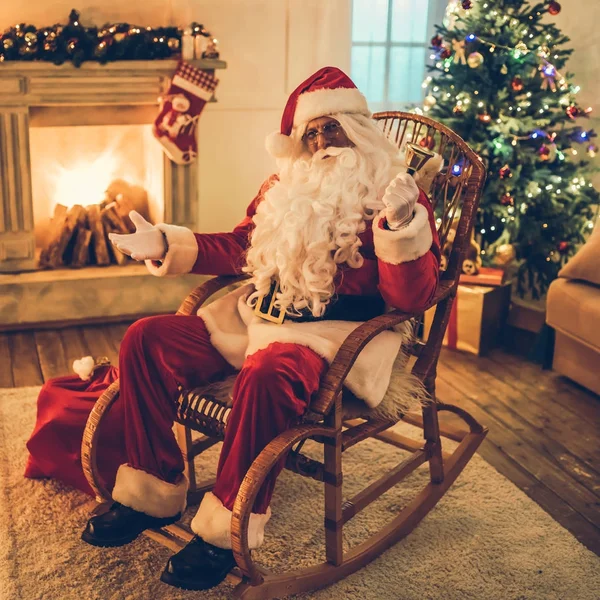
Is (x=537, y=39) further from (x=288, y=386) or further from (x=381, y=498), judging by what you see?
(x=288, y=386)

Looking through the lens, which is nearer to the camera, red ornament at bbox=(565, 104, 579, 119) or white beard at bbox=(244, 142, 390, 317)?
white beard at bbox=(244, 142, 390, 317)

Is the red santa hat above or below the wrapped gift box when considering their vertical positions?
above

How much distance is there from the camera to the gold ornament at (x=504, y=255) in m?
3.91

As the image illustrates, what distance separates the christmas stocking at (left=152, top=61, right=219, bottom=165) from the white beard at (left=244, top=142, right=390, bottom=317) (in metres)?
1.80

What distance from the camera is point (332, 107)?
227 cm

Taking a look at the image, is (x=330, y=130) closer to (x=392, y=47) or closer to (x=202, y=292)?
(x=202, y=292)

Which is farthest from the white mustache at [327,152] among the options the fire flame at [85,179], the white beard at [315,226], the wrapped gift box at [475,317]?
the fire flame at [85,179]

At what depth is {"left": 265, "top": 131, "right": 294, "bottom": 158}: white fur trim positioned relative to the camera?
2.34 meters

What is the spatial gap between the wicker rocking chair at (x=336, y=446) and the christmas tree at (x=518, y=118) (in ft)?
4.10

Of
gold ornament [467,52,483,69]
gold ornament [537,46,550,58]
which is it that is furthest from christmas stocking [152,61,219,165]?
gold ornament [537,46,550,58]

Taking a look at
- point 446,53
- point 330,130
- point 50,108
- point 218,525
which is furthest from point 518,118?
point 218,525

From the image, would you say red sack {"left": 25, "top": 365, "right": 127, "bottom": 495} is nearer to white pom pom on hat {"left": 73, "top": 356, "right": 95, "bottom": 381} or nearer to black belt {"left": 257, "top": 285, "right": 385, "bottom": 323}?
white pom pom on hat {"left": 73, "top": 356, "right": 95, "bottom": 381}

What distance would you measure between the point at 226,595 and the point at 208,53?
106 inches

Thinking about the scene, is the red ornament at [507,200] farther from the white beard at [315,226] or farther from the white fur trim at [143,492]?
the white fur trim at [143,492]
